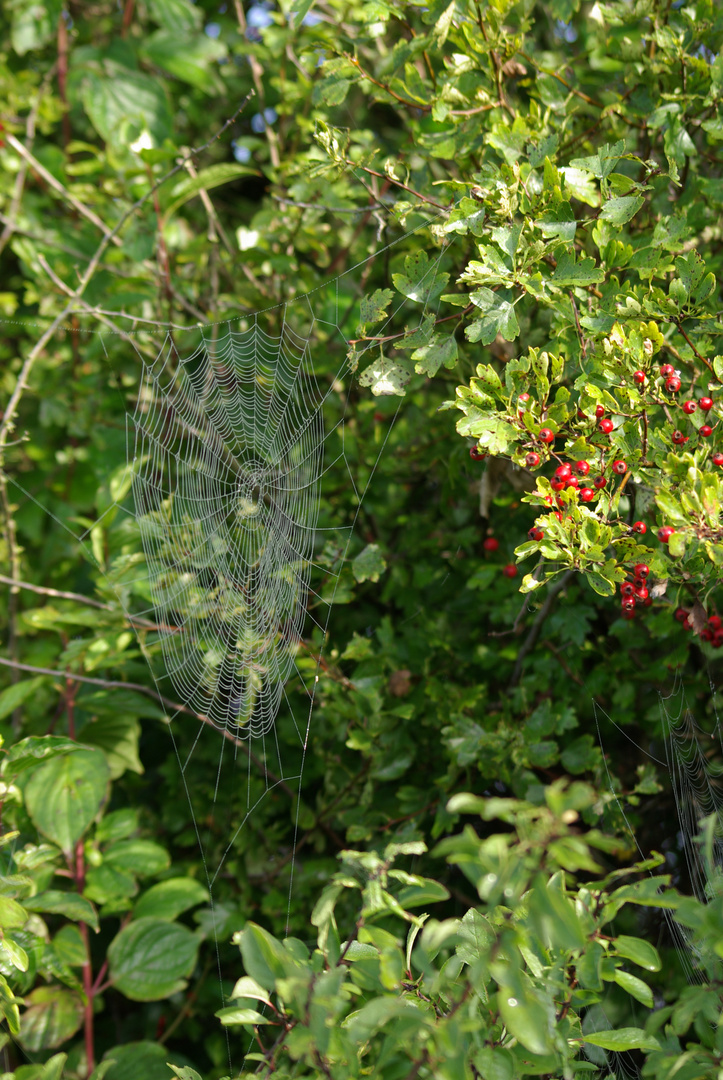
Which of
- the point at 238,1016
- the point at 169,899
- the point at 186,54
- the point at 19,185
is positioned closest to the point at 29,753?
the point at 169,899

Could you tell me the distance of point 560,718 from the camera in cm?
140

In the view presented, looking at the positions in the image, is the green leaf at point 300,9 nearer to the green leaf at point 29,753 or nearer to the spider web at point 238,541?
the spider web at point 238,541

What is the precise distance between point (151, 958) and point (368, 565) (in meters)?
0.83

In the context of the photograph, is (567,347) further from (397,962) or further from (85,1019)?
(85,1019)

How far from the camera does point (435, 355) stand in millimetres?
1159

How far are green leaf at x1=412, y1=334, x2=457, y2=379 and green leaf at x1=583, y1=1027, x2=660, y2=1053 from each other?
813 mm

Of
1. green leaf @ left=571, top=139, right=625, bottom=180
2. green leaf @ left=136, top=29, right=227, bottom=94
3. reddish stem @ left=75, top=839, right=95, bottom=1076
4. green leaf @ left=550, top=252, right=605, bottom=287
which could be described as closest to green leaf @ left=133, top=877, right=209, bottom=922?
reddish stem @ left=75, top=839, right=95, bottom=1076

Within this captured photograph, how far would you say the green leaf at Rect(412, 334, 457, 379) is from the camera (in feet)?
3.76

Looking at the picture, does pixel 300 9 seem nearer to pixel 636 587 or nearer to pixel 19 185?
pixel 636 587

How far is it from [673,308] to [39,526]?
1.78 metres

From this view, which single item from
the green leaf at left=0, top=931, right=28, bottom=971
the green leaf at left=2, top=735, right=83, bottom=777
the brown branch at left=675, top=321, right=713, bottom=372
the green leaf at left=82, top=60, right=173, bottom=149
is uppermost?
the green leaf at left=82, top=60, right=173, bottom=149

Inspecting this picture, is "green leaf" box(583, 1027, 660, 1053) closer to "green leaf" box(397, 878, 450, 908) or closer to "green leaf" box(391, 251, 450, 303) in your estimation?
"green leaf" box(397, 878, 450, 908)

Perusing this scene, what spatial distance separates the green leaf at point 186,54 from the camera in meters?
2.38

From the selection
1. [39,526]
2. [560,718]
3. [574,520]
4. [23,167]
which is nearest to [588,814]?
[560,718]
